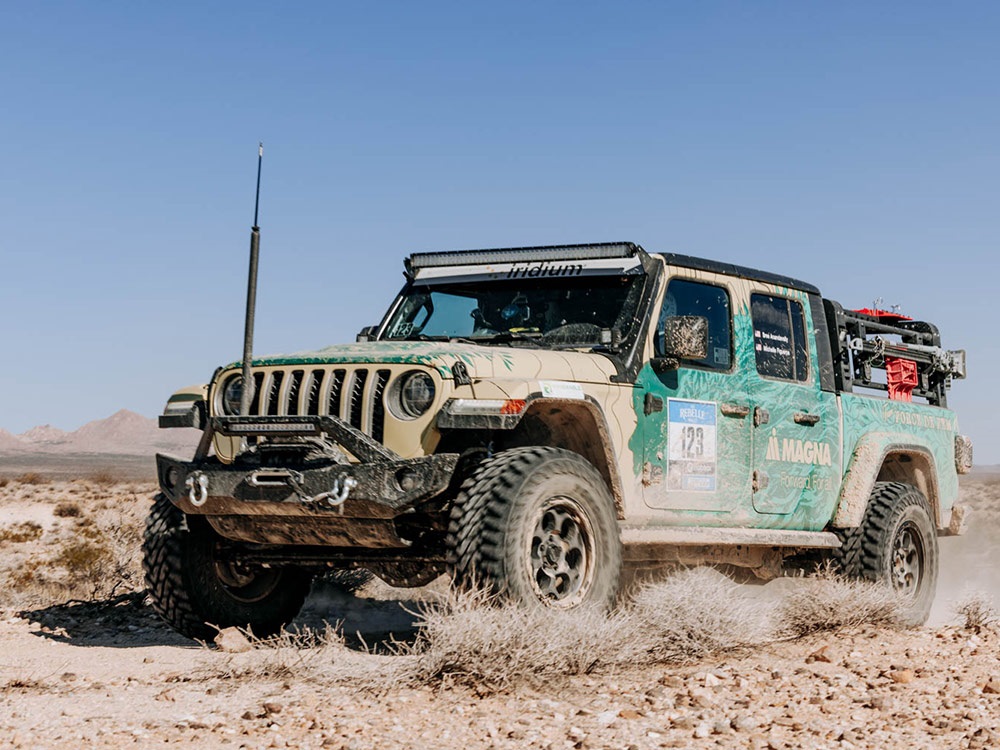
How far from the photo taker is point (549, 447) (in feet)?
22.6

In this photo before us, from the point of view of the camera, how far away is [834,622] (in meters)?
7.86

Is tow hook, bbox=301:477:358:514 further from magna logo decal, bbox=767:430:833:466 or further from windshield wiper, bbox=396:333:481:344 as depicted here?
magna logo decal, bbox=767:430:833:466

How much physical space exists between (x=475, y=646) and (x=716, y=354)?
10.9 ft

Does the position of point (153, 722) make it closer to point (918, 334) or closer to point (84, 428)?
point (918, 334)

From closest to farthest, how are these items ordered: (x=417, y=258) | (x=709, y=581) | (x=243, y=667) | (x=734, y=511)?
(x=243, y=667) → (x=709, y=581) → (x=734, y=511) → (x=417, y=258)

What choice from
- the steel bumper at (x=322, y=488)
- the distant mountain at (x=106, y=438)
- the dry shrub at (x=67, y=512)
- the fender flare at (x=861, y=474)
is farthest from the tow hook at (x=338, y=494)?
the distant mountain at (x=106, y=438)

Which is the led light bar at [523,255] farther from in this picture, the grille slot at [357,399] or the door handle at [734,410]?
the grille slot at [357,399]

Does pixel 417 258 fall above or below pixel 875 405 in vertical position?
above

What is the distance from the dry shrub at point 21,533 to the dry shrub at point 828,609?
44.8 feet

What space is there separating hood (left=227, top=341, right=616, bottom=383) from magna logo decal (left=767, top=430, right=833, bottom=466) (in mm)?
1676

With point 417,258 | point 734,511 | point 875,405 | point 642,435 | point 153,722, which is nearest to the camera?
point 153,722

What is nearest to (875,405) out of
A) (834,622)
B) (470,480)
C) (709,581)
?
(834,622)

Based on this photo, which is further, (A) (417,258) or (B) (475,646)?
(A) (417,258)

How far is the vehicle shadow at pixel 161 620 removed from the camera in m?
8.53
